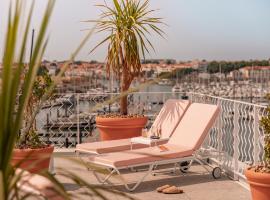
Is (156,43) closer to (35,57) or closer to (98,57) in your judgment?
(98,57)

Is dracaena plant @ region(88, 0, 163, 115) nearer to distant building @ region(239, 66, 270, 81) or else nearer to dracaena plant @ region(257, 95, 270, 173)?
dracaena plant @ region(257, 95, 270, 173)

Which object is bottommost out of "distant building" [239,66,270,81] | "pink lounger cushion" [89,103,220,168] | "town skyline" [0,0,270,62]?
"distant building" [239,66,270,81]

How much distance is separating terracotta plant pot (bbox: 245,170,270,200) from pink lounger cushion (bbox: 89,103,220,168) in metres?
1.20

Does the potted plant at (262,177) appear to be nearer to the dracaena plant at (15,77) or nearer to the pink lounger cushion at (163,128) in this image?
the pink lounger cushion at (163,128)

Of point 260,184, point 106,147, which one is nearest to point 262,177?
point 260,184

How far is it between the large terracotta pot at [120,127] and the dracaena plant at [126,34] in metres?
0.80

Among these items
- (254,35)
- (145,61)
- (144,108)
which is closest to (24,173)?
(145,61)

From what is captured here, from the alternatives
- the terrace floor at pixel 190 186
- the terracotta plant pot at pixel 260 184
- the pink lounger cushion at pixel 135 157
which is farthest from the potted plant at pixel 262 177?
the pink lounger cushion at pixel 135 157

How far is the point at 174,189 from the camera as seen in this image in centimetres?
555

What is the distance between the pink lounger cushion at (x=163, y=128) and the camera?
639 cm

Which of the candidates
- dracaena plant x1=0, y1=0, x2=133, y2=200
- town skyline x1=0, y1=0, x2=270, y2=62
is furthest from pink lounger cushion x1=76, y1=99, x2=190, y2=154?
dracaena plant x1=0, y1=0, x2=133, y2=200

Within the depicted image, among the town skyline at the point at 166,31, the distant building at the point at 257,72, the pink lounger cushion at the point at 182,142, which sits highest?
the town skyline at the point at 166,31

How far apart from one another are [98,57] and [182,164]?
97.9 inches

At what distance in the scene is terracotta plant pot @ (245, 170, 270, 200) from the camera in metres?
4.47
